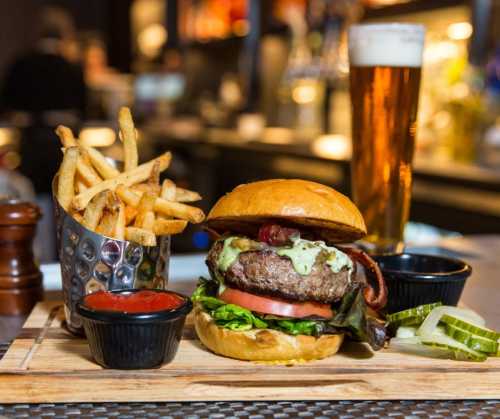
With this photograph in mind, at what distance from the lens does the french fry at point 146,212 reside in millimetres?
1511

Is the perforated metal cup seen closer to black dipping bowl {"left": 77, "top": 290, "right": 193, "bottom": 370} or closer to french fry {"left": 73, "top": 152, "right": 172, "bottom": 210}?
french fry {"left": 73, "top": 152, "right": 172, "bottom": 210}

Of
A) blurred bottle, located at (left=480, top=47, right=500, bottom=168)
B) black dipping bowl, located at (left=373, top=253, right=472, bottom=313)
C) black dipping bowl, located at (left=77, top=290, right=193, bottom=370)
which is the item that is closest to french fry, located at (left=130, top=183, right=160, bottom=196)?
black dipping bowl, located at (left=77, top=290, right=193, bottom=370)

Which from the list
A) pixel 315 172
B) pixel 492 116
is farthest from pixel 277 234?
pixel 315 172

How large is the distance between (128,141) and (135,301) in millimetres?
447

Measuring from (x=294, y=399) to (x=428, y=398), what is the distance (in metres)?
0.21

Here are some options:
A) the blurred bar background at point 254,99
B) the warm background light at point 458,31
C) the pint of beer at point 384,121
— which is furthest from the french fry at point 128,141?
the warm background light at point 458,31

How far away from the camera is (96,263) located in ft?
4.82

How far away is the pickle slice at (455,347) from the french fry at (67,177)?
725 millimetres

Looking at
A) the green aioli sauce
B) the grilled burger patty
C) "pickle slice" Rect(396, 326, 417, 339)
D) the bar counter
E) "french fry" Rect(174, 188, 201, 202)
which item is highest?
"french fry" Rect(174, 188, 201, 202)

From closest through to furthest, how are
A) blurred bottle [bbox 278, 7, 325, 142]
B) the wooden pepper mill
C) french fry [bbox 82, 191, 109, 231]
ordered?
french fry [bbox 82, 191, 109, 231], the wooden pepper mill, blurred bottle [bbox 278, 7, 325, 142]

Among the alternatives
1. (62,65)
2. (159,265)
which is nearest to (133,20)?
(62,65)

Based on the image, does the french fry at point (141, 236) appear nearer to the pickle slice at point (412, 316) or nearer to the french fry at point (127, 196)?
the french fry at point (127, 196)

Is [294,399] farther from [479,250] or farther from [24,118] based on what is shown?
[24,118]

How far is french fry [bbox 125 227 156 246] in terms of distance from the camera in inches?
57.4
